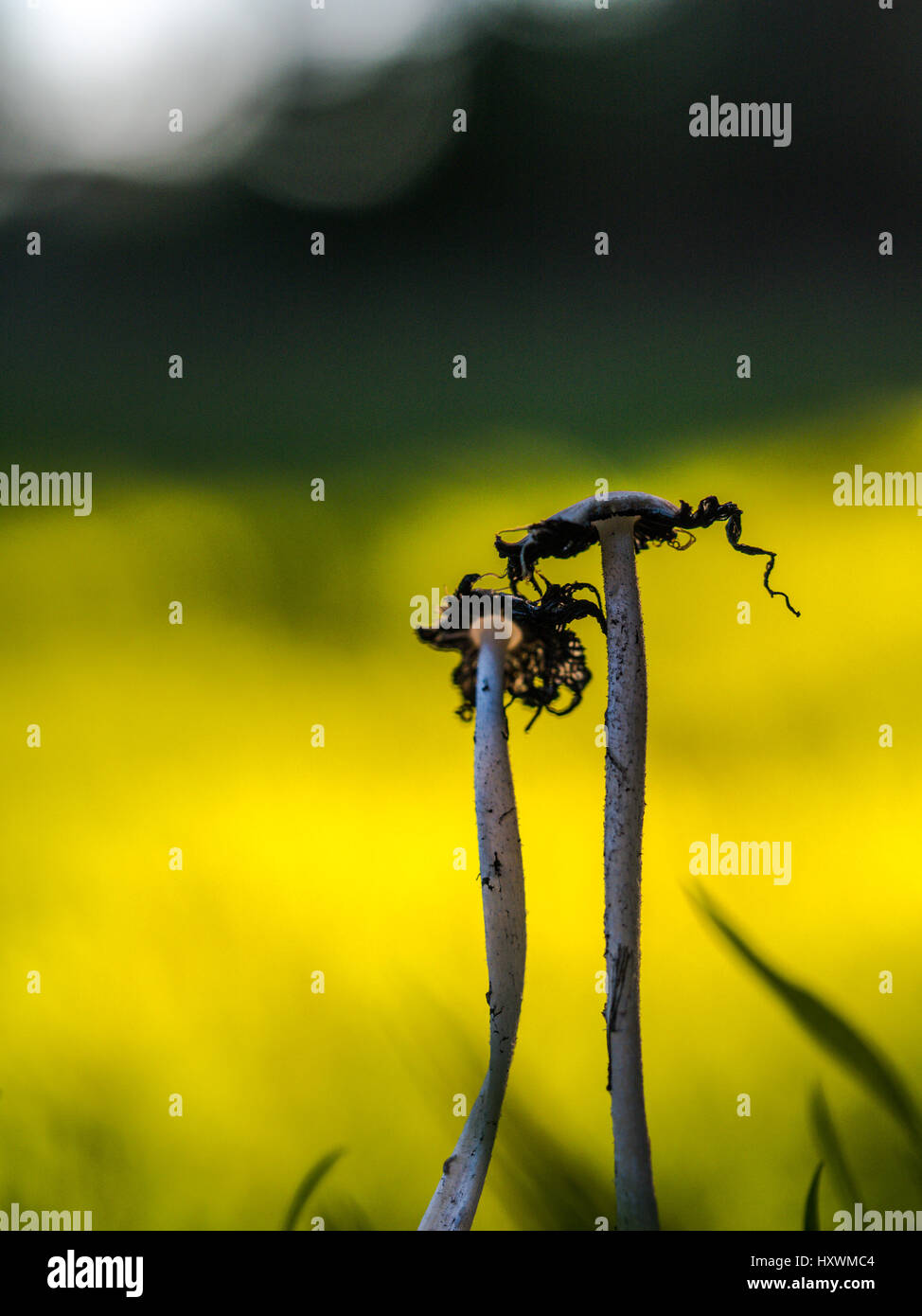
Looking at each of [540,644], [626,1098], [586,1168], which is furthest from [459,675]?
[586,1168]

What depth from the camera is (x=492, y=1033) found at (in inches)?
111

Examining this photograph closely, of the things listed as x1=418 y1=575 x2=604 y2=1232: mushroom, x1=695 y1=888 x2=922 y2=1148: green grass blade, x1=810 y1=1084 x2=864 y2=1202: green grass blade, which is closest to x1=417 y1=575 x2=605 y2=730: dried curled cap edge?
x1=418 y1=575 x2=604 y2=1232: mushroom

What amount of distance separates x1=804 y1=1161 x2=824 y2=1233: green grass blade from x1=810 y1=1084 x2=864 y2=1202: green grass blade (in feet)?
0.23

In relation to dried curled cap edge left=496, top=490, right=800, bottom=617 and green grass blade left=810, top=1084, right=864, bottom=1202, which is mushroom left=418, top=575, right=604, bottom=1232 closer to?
dried curled cap edge left=496, top=490, right=800, bottom=617

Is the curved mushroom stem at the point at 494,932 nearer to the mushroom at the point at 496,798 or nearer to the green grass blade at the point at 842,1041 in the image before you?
the mushroom at the point at 496,798

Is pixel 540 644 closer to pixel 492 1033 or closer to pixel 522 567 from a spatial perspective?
→ pixel 522 567

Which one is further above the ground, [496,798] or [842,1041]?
[496,798]

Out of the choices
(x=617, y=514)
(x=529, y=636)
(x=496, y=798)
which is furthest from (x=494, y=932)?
(x=617, y=514)

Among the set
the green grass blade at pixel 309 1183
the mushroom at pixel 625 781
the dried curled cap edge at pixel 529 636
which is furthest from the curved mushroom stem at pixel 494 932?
the green grass blade at pixel 309 1183

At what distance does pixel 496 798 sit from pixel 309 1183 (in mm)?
1679

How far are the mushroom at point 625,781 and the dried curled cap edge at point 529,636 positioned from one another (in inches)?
6.5

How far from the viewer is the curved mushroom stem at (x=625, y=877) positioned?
2658mm

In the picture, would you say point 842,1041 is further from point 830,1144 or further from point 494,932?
point 494,932

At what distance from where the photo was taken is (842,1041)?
11.1 feet
